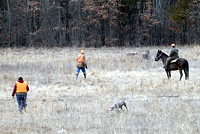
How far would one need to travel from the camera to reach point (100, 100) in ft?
56.8

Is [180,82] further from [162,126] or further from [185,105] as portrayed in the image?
[162,126]

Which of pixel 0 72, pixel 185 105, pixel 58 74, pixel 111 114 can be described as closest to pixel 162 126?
pixel 111 114

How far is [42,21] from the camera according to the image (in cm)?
5103

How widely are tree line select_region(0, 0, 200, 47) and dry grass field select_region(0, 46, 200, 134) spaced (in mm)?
17813

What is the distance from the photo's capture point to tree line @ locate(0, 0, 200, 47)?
50162 millimetres

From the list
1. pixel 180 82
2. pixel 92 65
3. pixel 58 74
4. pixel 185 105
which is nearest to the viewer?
pixel 185 105

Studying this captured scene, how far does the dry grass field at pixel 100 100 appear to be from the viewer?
12320 mm

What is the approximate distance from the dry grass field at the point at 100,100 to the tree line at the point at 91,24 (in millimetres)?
17813

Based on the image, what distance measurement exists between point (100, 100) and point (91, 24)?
3446cm

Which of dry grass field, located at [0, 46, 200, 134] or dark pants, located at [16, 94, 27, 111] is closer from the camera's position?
dry grass field, located at [0, 46, 200, 134]

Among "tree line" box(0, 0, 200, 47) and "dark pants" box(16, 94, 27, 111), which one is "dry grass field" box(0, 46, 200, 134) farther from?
"tree line" box(0, 0, 200, 47)

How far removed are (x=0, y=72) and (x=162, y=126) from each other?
1901 centimetres

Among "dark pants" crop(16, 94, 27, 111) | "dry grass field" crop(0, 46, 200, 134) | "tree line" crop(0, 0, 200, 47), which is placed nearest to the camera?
"dry grass field" crop(0, 46, 200, 134)

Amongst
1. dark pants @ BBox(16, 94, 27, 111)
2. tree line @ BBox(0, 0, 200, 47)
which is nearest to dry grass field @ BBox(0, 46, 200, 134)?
dark pants @ BBox(16, 94, 27, 111)
